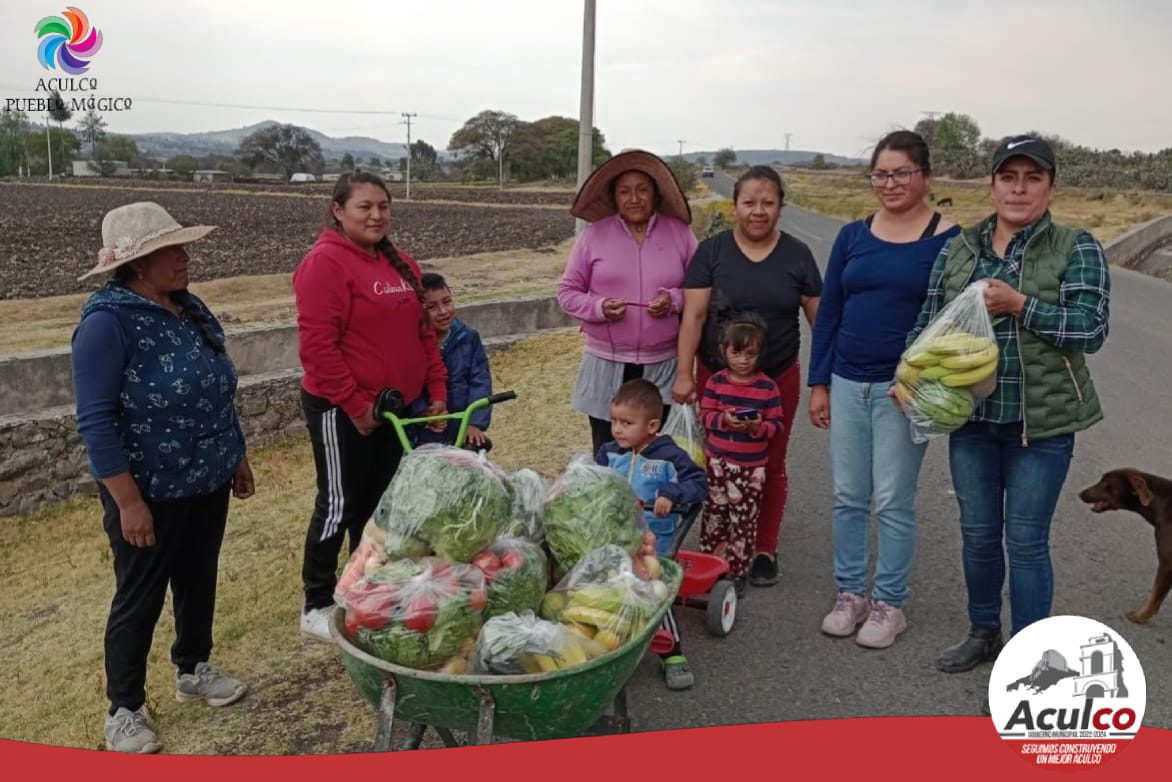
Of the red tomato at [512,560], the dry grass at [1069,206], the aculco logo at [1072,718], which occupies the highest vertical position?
the dry grass at [1069,206]

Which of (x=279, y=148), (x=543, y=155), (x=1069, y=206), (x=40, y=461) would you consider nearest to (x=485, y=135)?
(x=543, y=155)

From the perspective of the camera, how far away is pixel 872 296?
3.95 meters

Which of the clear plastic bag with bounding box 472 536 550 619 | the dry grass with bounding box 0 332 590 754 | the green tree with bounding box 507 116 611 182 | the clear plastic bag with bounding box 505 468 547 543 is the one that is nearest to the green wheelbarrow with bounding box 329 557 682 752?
the clear plastic bag with bounding box 472 536 550 619

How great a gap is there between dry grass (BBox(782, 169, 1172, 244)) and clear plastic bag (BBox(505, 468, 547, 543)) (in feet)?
69.7

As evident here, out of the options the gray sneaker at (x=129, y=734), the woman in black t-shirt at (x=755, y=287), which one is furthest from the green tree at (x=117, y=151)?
the gray sneaker at (x=129, y=734)

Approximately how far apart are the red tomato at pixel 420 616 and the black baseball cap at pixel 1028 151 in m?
2.61

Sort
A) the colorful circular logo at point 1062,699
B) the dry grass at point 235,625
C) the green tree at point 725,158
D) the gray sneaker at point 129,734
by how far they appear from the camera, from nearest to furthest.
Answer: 1. the colorful circular logo at point 1062,699
2. the gray sneaker at point 129,734
3. the dry grass at point 235,625
4. the green tree at point 725,158

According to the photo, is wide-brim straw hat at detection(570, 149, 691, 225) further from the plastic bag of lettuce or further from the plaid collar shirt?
the plastic bag of lettuce

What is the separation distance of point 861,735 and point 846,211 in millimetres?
43362

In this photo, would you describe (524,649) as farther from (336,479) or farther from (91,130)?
(91,130)

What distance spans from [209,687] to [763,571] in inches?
109

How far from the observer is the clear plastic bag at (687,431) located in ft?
15.1

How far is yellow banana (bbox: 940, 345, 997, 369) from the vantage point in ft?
11.2

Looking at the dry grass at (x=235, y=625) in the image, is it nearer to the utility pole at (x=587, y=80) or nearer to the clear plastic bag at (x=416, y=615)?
the clear plastic bag at (x=416, y=615)
